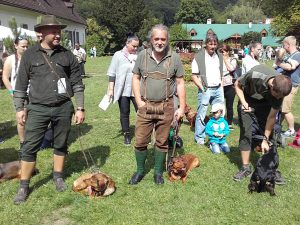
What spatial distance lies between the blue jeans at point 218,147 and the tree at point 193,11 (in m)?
87.0

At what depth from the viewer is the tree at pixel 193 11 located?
293ft

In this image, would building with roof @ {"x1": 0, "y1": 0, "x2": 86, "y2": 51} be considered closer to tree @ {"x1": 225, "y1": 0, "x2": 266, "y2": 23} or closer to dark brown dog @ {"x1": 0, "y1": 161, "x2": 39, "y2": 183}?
dark brown dog @ {"x1": 0, "y1": 161, "x2": 39, "y2": 183}

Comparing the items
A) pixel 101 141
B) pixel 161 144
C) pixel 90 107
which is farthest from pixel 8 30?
pixel 161 144

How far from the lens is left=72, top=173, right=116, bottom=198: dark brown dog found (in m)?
4.47

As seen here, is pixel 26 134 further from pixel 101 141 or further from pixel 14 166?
pixel 101 141

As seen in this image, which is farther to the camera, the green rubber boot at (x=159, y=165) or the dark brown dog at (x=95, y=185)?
the green rubber boot at (x=159, y=165)

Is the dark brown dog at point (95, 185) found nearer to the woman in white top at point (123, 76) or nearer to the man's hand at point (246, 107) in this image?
the man's hand at point (246, 107)

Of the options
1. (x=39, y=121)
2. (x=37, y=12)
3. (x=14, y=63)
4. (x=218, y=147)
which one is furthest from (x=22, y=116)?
(x=37, y=12)

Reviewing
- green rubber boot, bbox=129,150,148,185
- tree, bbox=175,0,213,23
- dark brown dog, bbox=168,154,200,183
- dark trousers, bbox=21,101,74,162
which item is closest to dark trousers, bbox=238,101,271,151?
dark brown dog, bbox=168,154,200,183

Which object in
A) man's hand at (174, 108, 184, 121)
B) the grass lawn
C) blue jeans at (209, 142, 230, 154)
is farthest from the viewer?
blue jeans at (209, 142, 230, 154)

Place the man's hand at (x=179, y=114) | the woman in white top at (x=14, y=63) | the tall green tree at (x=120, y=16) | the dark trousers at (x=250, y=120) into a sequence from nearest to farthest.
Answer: the man's hand at (x=179, y=114)
the dark trousers at (x=250, y=120)
the woman in white top at (x=14, y=63)
the tall green tree at (x=120, y=16)

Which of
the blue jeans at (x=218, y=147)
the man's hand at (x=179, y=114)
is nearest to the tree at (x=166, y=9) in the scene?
→ the blue jeans at (x=218, y=147)

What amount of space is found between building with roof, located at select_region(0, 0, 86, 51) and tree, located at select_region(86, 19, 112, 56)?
1288 millimetres

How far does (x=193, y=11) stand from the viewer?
8950 centimetres
